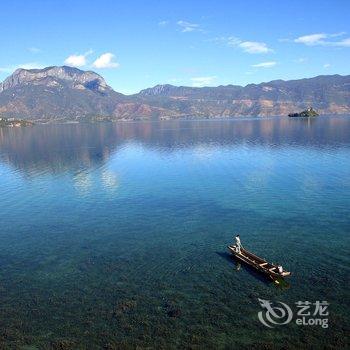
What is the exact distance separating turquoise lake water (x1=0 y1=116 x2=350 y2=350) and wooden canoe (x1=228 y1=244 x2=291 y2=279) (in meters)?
1.17

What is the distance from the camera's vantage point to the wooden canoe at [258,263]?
160ft

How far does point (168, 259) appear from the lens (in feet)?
189

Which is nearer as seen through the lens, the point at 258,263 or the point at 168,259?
the point at 258,263

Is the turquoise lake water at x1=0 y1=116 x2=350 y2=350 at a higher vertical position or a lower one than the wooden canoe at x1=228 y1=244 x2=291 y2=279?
lower

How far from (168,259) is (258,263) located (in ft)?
44.0

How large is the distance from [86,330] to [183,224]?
114 ft

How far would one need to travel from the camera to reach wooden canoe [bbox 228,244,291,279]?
1919 inches

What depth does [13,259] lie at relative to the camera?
60.1 meters

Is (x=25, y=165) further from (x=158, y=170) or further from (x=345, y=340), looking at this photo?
(x=345, y=340)

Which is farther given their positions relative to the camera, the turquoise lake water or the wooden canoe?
the wooden canoe

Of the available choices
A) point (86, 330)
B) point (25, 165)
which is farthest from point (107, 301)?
point (25, 165)

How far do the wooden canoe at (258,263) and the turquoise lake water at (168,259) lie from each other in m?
1.17

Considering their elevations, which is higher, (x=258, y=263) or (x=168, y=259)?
(x=258, y=263)

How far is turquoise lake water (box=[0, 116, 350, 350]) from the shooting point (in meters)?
40.0
